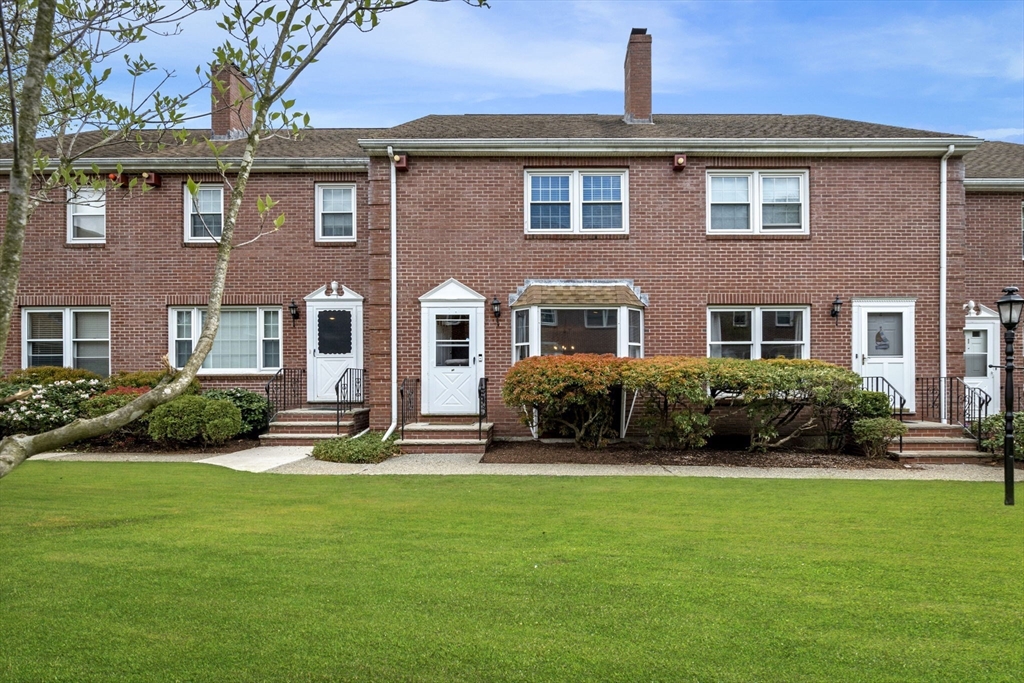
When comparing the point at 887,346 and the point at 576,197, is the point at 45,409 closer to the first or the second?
the point at 576,197

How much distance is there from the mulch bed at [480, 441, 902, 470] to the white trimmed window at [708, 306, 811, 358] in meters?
2.46

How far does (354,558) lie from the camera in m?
5.98

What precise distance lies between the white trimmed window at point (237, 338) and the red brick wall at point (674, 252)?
327 cm

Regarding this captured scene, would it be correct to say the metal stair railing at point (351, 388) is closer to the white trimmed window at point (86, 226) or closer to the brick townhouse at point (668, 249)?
the brick townhouse at point (668, 249)

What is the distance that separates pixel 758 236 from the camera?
14773mm

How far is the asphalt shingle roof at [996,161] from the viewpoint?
16.5 metres

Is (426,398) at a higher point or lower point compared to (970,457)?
higher

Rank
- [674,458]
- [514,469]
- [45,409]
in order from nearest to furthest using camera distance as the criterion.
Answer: [514,469], [674,458], [45,409]

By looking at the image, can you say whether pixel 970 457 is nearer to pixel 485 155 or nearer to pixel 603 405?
pixel 603 405

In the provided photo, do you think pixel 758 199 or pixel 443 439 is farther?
pixel 758 199

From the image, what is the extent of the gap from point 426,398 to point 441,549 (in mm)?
8574

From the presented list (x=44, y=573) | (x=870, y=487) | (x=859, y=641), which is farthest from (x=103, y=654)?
(x=870, y=487)

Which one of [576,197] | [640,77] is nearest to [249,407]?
[576,197]

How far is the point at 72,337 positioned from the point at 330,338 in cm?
598
